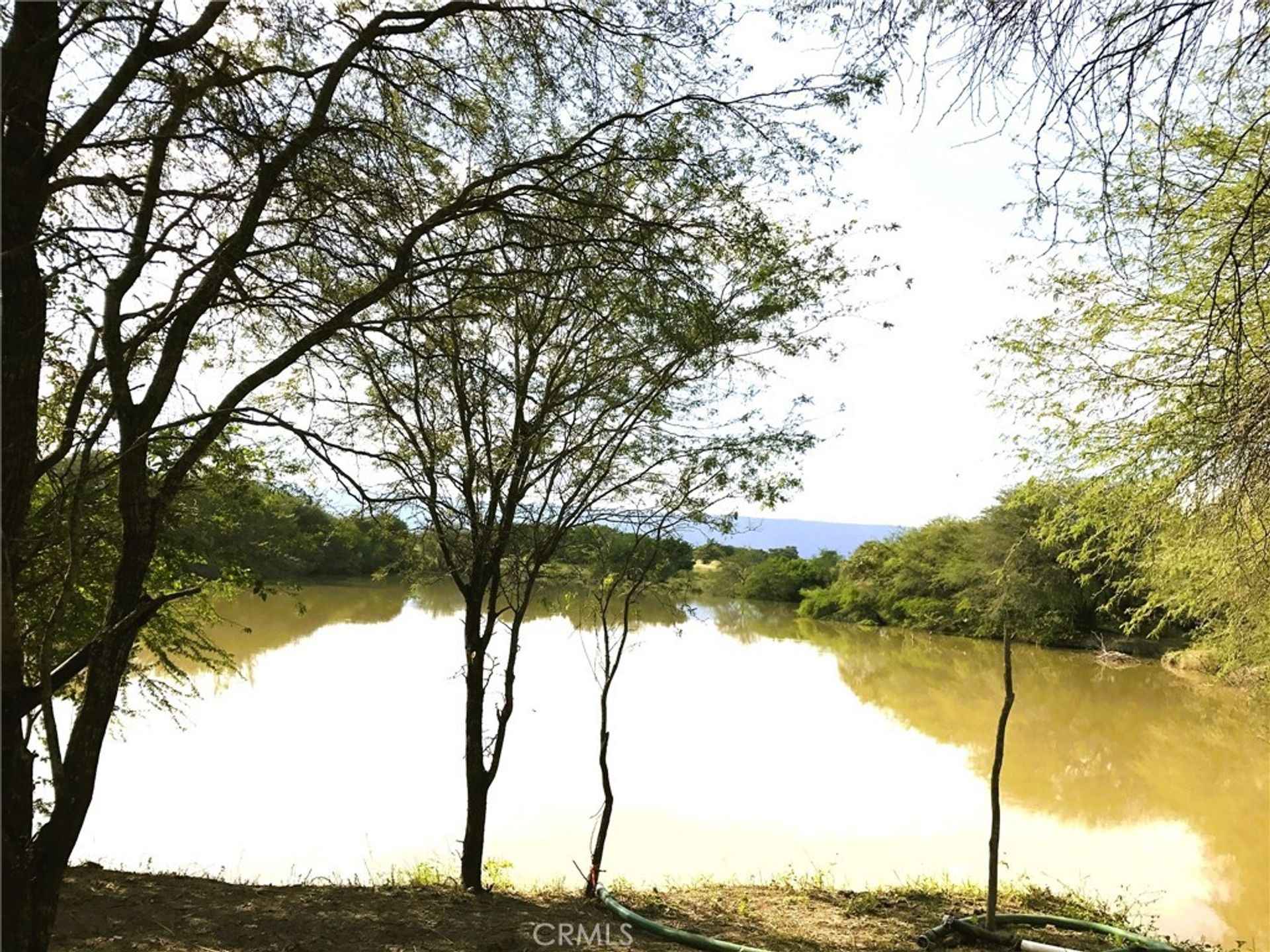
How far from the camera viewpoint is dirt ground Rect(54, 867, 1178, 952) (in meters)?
3.40

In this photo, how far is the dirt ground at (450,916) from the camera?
340 cm

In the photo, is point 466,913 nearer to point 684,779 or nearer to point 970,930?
point 970,930

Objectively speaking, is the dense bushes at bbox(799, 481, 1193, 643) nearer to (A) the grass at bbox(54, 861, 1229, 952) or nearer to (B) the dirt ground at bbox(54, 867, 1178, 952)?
(A) the grass at bbox(54, 861, 1229, 952)

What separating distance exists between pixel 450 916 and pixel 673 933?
1074mm

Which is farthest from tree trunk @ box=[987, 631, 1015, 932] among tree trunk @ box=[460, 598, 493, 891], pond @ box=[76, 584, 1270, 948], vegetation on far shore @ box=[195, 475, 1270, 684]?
tree trunk @ box=[460, 598, 493, 891]

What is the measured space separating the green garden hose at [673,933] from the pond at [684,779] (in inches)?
51.6

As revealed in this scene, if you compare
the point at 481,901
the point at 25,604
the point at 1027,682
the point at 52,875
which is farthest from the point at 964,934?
the point at 1027,682

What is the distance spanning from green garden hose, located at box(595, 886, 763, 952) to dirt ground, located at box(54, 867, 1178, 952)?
5cm

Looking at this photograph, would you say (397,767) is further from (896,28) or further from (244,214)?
(896,28)

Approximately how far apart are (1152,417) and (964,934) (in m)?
3.82

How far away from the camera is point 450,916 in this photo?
390 centimetres

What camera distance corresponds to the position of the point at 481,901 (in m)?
4.27

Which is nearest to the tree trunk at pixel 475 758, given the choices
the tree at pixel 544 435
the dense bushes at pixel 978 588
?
the tree at pixel 544 435

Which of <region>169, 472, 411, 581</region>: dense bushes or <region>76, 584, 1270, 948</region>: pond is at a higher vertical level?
<region>169, 472, 411, 581</region>: dense bushes
